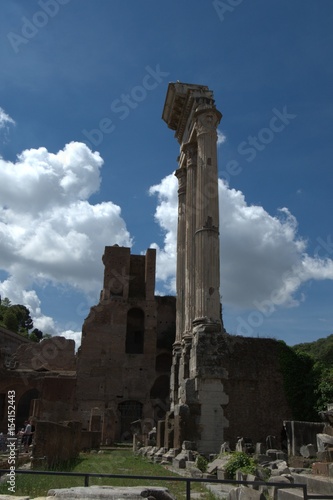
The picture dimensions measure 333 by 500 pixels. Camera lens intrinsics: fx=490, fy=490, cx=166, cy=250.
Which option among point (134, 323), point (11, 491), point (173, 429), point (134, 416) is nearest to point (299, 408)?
point (173, 429)

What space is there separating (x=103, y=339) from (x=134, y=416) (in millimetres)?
6024

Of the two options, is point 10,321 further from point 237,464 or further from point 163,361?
point 237,464

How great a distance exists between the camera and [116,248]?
4019 cm

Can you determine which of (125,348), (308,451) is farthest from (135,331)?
(308,451)

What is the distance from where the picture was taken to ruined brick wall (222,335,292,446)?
1591cm

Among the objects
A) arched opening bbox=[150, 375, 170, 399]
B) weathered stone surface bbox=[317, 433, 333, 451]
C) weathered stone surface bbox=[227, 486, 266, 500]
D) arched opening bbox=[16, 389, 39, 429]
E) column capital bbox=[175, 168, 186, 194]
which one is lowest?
weathered stone surface bbox=[227, 486, 266, 500]

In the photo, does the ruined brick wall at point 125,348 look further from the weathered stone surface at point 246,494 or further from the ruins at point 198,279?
the weathered stone surface at point 246,494

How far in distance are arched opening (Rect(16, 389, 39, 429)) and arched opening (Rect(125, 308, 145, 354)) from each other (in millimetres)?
8267

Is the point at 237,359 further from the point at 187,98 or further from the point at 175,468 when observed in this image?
the point at 187,98

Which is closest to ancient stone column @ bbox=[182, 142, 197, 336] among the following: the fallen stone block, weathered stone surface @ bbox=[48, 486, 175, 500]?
the fallen stone block

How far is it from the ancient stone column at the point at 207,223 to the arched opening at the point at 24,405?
86.4ft

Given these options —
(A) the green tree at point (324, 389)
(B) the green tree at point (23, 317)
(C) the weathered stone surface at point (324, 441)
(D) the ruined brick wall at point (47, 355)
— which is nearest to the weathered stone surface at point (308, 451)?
(C) the weathered stone surface at point (324, 441)

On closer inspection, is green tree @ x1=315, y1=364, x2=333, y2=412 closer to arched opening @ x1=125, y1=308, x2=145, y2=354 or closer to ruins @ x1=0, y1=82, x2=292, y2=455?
ruins @ x1=0, y1=82, x2=292, y2=455

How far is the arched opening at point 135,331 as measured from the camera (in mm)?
40375
